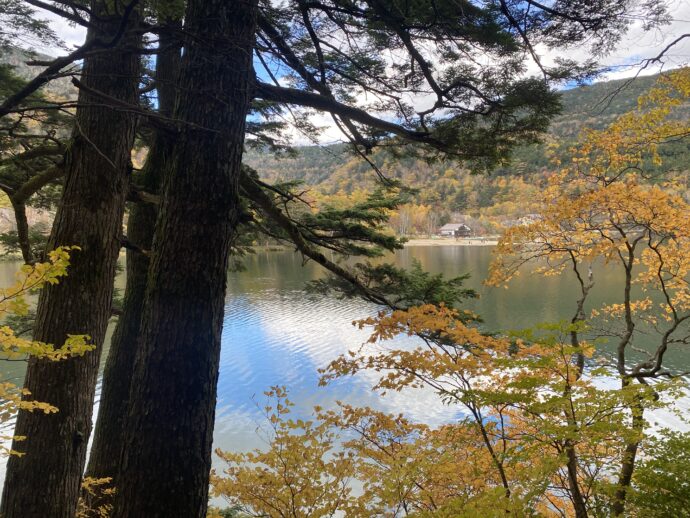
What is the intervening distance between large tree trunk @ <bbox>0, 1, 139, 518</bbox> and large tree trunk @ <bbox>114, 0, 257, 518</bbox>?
2.09 ft

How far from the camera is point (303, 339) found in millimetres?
12617

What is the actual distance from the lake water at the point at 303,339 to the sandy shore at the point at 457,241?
82.8 feet

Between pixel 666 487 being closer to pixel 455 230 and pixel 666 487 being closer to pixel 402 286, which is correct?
pixel 402 286

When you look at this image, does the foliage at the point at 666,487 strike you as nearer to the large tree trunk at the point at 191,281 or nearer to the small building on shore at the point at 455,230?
the large tree trunk at the point at 191,281

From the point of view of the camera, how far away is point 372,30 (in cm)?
273

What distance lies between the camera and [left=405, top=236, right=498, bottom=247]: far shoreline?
48.4 meters

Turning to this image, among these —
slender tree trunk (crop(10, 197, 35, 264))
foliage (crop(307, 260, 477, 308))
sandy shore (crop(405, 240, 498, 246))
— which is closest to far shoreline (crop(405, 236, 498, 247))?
sandy shore (crop(405, 240, 498, 246))

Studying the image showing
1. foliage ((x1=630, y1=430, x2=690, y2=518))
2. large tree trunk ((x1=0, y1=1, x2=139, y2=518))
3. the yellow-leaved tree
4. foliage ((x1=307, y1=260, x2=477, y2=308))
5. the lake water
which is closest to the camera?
foliage ((x1=630, y1=430, x2=690, y2=518))

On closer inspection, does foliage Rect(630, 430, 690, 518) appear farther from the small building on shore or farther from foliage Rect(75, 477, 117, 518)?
the small building on shore

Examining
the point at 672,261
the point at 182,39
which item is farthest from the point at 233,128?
the point at 672,261

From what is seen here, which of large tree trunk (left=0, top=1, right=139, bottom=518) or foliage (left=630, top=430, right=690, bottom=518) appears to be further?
large tree trunk (left=0, top=1, right=139, bottom=518)

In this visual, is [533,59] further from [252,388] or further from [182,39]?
[252,388]

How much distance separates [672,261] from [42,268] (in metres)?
6.63

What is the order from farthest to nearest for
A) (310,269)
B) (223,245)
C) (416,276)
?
(310,269) → (416,276) → (223,245)
